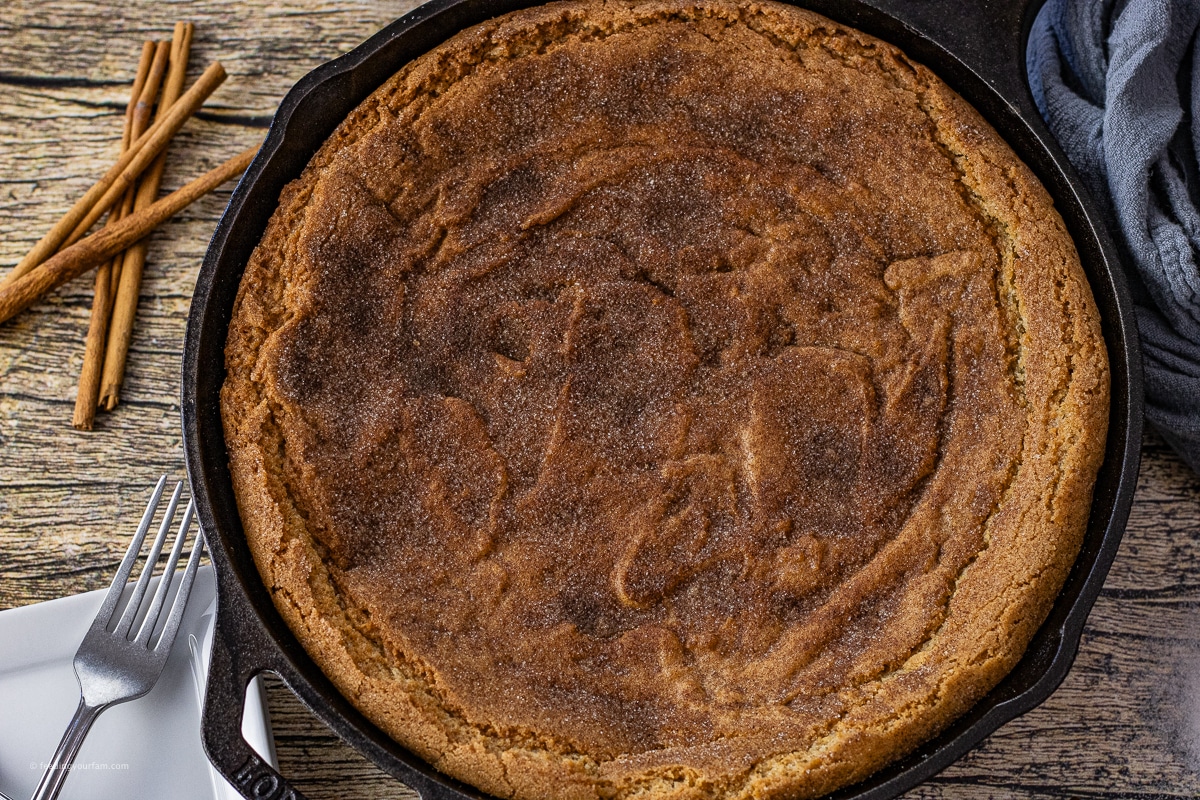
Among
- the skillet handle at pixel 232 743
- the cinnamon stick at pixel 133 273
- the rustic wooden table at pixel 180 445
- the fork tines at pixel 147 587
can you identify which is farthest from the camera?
the cinnamon stick at pixel 133 273

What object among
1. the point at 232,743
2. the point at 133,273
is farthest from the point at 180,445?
the point at 232,743

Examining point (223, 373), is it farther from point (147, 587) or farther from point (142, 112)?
point (142, 112)

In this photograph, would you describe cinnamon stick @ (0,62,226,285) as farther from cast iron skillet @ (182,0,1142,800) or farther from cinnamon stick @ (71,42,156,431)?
cast iron skillet @ (182,0,1142,800)

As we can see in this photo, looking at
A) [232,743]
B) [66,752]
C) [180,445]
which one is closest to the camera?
[232,743]

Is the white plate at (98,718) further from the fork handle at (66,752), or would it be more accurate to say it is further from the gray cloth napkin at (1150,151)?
the gray cloth napkin at (1150,151)

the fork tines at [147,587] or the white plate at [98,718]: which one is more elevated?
the fork tines at [147,587]

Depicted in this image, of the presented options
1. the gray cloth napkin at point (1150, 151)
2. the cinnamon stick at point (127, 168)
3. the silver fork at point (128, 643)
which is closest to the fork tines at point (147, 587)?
the silver fork at point (128, 643)

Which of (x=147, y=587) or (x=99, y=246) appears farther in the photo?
(x=99, y=246)

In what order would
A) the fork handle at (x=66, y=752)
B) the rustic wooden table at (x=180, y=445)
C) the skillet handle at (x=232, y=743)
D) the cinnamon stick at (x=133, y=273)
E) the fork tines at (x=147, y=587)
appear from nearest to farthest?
the skillet handle at (x=232, y=743)
the fork handle at (x=66, y=752)
the fork tines at (x=147, y=587)
the rustic wooden table at (x=180, y=445)
the cinnamon stick at (x=133, y=273)
